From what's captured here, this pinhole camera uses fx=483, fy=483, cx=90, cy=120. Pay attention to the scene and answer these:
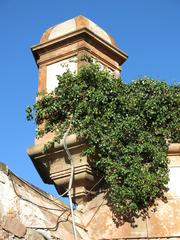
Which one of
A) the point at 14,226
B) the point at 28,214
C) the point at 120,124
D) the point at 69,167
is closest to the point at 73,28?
the point at 120,124

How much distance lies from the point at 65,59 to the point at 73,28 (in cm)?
67

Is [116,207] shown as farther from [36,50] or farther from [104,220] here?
→ [36,50]

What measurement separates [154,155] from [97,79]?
156 centimetres

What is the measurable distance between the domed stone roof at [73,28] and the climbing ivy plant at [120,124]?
128cm

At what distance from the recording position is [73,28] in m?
8.65

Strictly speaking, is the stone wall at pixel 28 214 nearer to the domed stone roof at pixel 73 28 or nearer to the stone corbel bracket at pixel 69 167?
the stone corbel bracket at pixel 69 167

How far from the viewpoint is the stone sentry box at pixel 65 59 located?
6820 millimetres

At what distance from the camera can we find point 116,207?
245 inches

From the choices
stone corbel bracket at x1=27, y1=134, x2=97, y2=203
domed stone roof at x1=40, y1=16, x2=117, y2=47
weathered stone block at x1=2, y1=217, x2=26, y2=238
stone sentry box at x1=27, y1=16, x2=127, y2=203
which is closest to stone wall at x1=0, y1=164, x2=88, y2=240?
weathered stone block at x1=2, y1=217, x2=26, y2=238

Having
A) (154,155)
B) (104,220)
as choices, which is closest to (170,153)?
(154,155)

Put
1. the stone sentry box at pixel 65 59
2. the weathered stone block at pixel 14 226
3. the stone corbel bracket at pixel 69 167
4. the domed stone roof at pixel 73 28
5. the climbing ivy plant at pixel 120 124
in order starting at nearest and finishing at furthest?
the weathered stone block at pixel 14 226
the climbing ivy plant at pixel 120 124
the stone corbel bracket at pixel 69 167
the stone sentry box at pixel 65 59
the domed stone roof at pixel 73 28

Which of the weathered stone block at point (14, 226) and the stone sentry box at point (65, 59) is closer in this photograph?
the weathered stone block at point (14, 226)

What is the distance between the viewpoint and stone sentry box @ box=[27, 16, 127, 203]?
682 centimetres

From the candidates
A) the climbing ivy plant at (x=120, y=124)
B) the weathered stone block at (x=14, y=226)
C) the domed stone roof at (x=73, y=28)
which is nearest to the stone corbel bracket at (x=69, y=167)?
the climbing ivy plant at (x=120, y=124)
